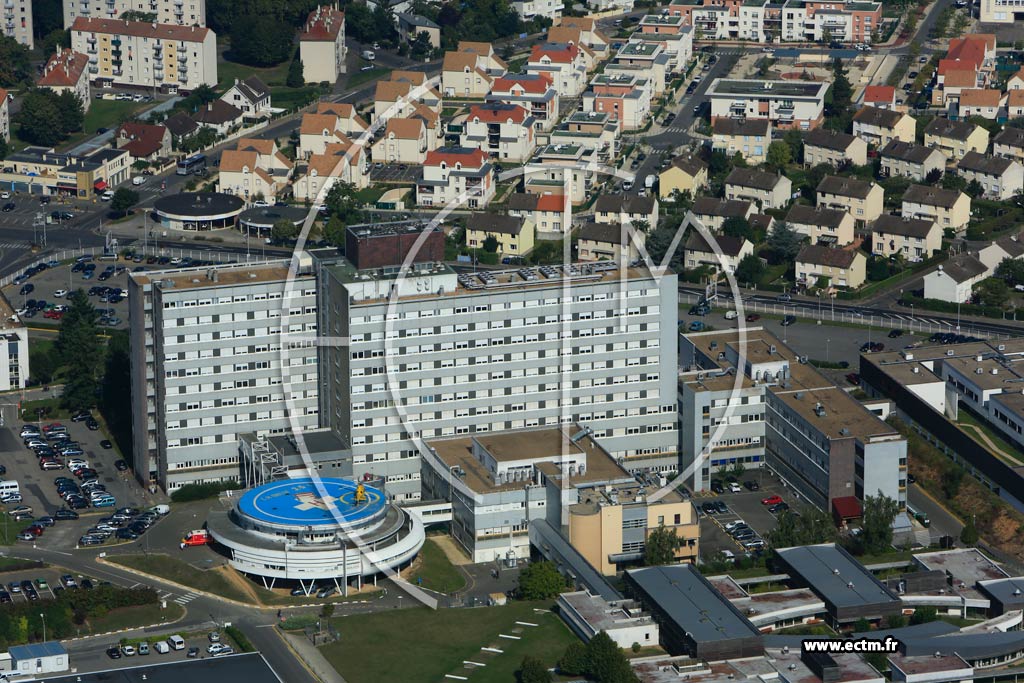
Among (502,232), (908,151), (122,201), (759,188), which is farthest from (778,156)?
(122,201)

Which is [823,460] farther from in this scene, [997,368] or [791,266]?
[791,266]

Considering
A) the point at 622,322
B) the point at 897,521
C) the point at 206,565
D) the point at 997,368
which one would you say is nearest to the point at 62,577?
the point at 206,565

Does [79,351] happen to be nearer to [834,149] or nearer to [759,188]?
[759,188]

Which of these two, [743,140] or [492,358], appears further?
[743,140]

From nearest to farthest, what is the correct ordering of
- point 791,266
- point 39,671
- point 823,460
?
point 39,671, point 823,460, point 791,266

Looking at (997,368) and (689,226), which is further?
(689,226)

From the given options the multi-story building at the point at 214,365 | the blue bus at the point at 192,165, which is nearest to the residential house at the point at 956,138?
the blue bus at the point at 192,165

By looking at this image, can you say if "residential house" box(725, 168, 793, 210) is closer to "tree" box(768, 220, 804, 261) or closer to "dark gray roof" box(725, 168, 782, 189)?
"dark gray roof" box(725, 168, 782, 189)
